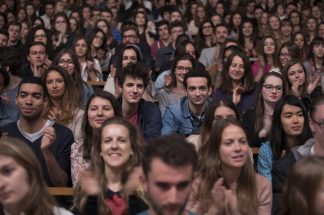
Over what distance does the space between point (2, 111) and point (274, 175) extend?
2.91m

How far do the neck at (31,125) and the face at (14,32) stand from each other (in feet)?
17.4

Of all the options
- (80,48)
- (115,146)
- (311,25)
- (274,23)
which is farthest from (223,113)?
(311,25)

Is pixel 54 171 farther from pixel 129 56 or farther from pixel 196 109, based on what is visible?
pixel 129 56

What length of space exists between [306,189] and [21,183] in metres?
1.32

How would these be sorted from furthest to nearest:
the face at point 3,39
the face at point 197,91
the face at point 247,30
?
the face at point 247,30
the face at point 3,39
the face at point 197,91

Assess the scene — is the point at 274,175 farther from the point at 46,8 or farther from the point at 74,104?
the point at 46,8

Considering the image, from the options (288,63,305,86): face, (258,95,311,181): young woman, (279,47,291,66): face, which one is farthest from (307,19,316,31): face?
(258,95,311,181): young woman

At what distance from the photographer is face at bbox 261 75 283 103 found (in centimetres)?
657

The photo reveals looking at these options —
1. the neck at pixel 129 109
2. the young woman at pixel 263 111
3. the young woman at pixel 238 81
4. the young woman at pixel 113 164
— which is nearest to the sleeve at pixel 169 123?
the neck at pixel 129 109

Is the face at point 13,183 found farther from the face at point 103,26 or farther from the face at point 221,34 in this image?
the face at point 103,26

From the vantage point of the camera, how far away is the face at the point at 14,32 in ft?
34.8

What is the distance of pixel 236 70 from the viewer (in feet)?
24.7

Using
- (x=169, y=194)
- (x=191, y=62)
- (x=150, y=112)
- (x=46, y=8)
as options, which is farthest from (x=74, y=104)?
(x=46, y=8)

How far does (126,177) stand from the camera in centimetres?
425
